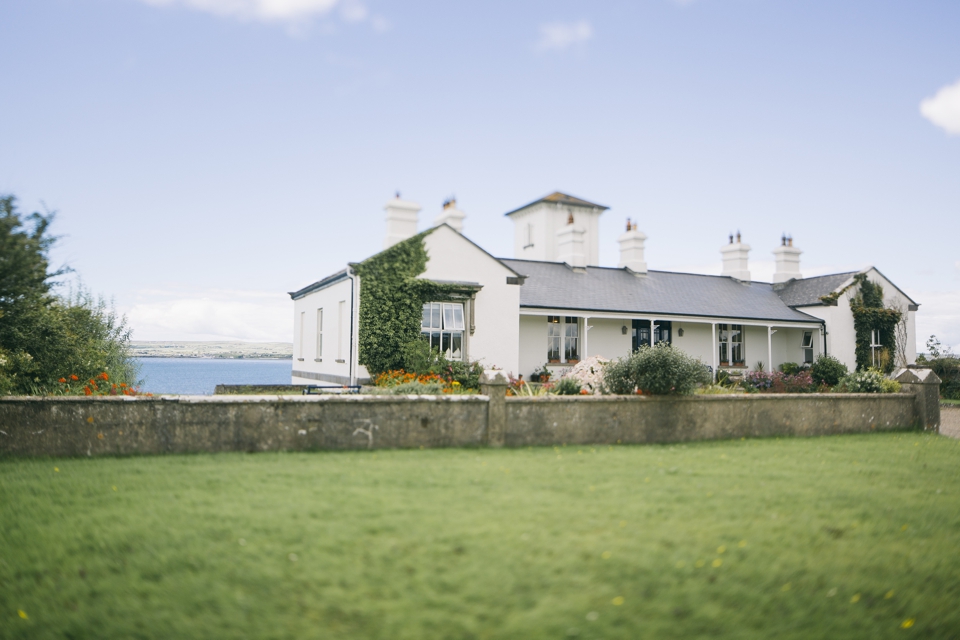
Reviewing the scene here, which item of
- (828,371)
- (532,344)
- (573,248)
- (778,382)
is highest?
(573,248)

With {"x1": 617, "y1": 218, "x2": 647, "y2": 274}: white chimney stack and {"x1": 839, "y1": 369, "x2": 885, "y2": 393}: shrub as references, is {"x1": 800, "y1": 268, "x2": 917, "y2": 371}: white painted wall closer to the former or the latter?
{"x1": 617, "y1": 218, "x2": 647, "y2": 274}: white chimney stack

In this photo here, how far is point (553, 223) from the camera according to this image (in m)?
33.2

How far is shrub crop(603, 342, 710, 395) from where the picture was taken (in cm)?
1090

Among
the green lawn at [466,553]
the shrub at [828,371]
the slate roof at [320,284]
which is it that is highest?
the slate roof at [320,284]

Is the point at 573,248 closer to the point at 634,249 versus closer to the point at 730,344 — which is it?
the point at 634,249

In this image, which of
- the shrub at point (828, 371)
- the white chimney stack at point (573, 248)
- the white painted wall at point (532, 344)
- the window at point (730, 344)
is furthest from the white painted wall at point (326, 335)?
the shrub at point (828, 371)

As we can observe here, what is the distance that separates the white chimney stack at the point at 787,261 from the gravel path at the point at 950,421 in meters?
9.52

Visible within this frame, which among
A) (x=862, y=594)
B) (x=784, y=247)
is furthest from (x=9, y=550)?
(x=784, y=247)

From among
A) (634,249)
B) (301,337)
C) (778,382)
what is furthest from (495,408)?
(634,249)

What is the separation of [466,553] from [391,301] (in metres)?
12.8

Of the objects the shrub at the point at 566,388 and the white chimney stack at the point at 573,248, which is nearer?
the shrub at the point at 566,388

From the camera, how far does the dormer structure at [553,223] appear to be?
3312 cm

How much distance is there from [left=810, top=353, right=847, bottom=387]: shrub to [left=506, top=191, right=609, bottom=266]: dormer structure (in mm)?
12167

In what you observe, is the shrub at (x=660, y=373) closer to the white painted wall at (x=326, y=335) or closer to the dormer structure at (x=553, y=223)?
the white painted wall at (x=326, y=335)
